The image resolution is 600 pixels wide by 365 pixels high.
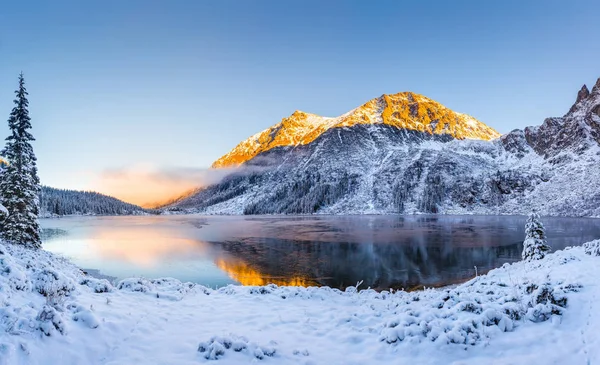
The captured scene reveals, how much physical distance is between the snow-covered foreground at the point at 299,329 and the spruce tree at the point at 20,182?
20.3 metres

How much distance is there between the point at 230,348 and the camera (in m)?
7.78

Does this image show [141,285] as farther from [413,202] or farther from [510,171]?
[510,171]

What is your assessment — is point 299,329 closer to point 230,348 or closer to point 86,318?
point 230,348

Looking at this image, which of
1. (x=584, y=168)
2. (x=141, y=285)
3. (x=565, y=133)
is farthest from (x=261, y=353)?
(x=565, y=133)

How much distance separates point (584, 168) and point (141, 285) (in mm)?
204853

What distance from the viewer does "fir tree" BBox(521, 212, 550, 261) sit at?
25203 millimetres

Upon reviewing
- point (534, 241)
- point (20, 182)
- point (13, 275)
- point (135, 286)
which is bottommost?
point (135, 286)

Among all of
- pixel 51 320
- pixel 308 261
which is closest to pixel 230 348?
pixel 51 320

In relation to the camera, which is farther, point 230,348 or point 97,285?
point 97,285

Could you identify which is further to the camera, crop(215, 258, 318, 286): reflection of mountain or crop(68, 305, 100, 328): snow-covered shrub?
crop(215, 258, 318, 286): reflection of mountain

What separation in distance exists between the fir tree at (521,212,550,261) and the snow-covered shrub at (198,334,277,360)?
2580 centimetres

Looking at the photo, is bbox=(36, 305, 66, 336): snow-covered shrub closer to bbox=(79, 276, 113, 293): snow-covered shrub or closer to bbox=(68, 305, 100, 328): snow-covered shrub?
bbox=(68, 305, 100, 328): snow-covered shrub

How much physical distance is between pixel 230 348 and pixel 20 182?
1170 inches

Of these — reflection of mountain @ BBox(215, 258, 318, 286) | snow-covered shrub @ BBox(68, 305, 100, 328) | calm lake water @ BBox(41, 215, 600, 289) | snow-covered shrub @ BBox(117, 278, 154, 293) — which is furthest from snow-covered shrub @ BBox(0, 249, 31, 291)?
reflection of mountain @ BBox(215, 258, 318, 286)
